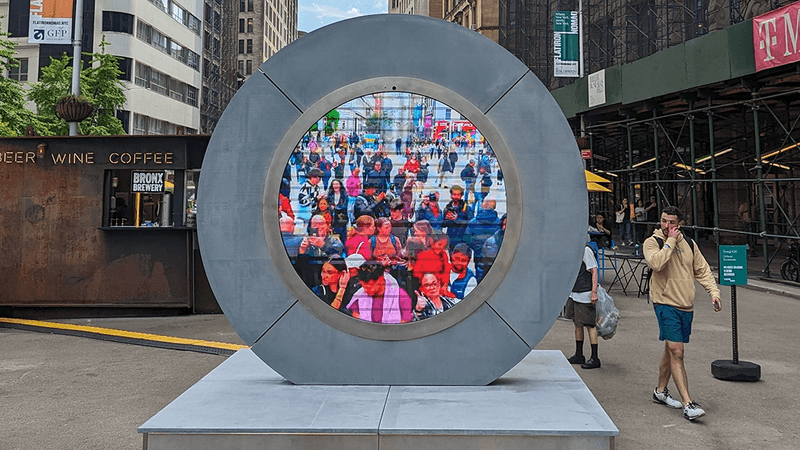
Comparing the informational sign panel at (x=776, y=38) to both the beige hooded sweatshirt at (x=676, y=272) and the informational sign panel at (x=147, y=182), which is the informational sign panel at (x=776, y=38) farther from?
the informational sign panel at (x=147, y=182)

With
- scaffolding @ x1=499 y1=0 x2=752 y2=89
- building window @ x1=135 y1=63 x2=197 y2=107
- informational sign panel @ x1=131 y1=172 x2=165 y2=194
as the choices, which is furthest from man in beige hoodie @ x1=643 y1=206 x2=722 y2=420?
building window @ x1=135 y1=63 x2=197 y2=107

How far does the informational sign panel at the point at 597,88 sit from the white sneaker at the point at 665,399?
1563 centimetres

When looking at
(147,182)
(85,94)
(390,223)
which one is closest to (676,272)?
(390,223)

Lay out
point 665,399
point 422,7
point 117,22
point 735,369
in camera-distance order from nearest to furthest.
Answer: point 665,399, point 735,369, point 117,22, point 422,7

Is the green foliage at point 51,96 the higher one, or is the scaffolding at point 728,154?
the green foliage at point 51,96

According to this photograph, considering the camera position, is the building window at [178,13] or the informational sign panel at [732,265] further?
the building window at [178,13]

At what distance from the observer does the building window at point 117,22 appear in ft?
121

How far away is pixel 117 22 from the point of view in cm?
3709

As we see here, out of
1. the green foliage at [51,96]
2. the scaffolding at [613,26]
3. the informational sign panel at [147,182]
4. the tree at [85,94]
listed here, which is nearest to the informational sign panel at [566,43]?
the scaffolding at [613,26]

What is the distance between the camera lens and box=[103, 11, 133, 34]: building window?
36.9m

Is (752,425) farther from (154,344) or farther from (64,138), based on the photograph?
(64,138)

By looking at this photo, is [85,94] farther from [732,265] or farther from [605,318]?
[732,265]

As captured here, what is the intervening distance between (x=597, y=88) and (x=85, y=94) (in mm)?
23555

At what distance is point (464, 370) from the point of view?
4.64 meters
